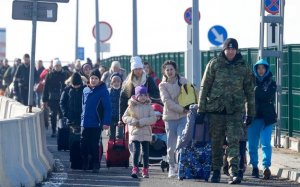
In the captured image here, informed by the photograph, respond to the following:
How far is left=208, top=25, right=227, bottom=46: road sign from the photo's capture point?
3845cm

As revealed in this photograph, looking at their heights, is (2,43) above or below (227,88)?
above

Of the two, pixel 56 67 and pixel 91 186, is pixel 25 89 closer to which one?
pixel 56 67

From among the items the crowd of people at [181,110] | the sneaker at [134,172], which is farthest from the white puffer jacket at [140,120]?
the sneaker at [134,172]

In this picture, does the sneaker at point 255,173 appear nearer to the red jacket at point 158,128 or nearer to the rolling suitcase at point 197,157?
the rolling suitcase at point 197,157

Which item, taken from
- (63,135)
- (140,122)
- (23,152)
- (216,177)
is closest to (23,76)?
(63,135)

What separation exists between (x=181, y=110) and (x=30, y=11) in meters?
4.69

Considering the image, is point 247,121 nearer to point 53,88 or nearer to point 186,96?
point 186,96

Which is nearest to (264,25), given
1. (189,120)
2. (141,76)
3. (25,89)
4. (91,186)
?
(141,76)

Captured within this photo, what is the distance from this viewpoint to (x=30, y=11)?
80.4 ft

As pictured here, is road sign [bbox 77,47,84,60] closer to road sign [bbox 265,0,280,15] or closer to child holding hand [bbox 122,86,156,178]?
road sign [bbox 265,0,280,15]

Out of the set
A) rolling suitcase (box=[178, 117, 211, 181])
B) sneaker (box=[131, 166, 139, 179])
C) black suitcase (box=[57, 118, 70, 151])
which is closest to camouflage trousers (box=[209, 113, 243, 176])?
rolling suitcase (box=[178, 117, 211, 181])

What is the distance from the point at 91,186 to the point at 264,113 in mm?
3498

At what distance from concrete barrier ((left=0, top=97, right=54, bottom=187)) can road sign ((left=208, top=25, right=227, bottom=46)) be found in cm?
1636

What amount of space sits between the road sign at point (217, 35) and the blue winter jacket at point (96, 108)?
16562 mm
